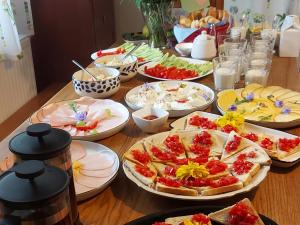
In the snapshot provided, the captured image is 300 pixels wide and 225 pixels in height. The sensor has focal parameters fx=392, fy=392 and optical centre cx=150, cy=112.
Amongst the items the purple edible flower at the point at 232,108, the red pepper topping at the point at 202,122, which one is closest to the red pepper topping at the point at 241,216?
the red pepper topping at the point at 202,122

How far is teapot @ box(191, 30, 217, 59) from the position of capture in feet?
6.05

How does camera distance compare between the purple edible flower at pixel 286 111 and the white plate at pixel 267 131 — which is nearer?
the white plate at pixel 267 131

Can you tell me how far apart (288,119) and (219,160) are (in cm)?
34

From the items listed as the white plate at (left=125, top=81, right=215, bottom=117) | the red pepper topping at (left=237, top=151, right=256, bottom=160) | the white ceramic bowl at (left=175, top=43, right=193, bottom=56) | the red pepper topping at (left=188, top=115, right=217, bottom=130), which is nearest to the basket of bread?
the white ceramic bowl at (left=175, top=43, right=193, bottom=56)

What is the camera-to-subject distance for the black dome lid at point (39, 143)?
68 cm

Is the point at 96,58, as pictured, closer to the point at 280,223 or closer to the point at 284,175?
the point at 284,175

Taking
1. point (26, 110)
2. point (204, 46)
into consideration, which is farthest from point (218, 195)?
point (26, 110)

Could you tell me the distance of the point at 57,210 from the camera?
24.5 inches

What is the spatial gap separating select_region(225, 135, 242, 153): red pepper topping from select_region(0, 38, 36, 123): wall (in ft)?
6.81

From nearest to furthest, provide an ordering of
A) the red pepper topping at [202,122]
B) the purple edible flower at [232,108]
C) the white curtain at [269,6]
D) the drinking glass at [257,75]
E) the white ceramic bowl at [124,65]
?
1. the red pepper topping at [202,122]
2. the purple edible flower at [232,108]
3. the drinking glass at [257,75]
4. the white ceramic bowl at [124,65]
5. the white curtain at [269,6]

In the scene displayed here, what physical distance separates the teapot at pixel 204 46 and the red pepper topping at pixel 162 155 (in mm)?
937

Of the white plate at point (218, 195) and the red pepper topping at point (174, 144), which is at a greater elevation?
the red pepper topping at point (174, 144)

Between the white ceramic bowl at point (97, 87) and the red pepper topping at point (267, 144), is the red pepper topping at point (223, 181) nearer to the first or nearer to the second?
the red pepper topping at point (267, 144)

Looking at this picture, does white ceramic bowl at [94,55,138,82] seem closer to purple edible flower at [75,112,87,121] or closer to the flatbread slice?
purple edible flower at [75,112,87,121]
